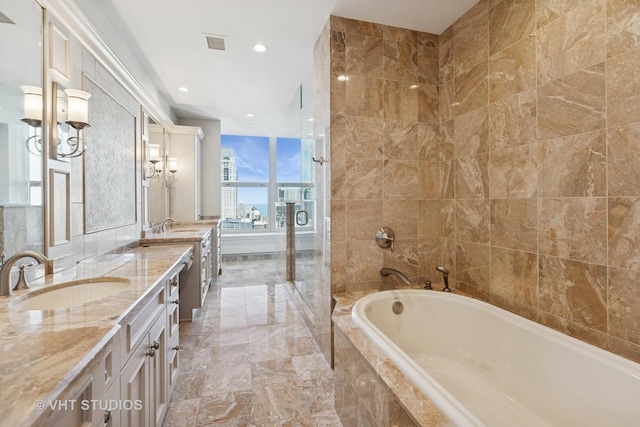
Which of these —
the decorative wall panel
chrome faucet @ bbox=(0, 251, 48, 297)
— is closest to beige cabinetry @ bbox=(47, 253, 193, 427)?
chrome faucet @ bbox=(0, 251, 48, 297)

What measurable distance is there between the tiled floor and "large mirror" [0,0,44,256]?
4.06ft

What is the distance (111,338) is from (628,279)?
199 cm

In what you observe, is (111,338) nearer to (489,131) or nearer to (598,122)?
(598,122)

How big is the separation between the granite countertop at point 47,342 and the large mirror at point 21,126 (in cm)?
27

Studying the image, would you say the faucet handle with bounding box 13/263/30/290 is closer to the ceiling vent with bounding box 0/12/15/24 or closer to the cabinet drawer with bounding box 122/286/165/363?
the cabinet drawer with bounding box 122/286/165/363

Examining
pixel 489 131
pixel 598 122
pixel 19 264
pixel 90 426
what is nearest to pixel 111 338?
pixel 90 426

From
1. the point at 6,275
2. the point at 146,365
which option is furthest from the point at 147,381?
the point at 6,275

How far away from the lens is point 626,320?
4.10ft

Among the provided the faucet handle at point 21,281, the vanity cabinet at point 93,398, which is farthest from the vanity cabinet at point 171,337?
the vanity cabinet at point 93,398

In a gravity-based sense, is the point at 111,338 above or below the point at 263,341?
above

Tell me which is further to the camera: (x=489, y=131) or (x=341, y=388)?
(x=489, y=131)

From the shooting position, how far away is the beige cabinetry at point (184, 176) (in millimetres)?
3941

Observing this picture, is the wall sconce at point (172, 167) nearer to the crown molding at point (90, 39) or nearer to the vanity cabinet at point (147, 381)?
the crown molding at point (90, 39)

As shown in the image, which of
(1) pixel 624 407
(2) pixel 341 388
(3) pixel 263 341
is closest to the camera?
(1) pixel 624 407
